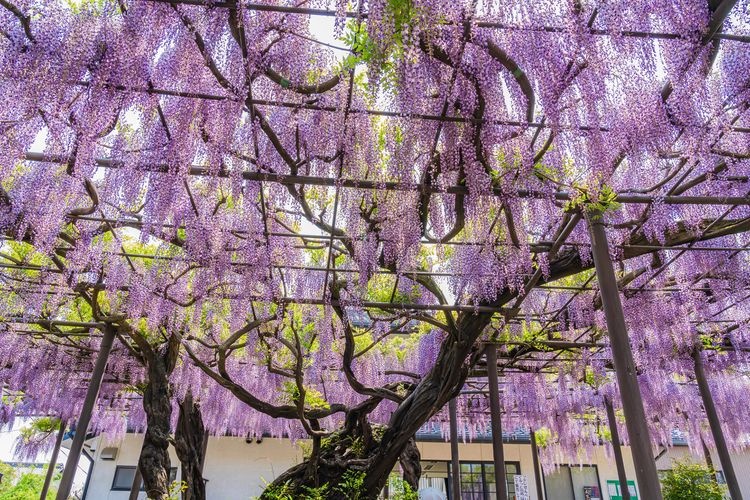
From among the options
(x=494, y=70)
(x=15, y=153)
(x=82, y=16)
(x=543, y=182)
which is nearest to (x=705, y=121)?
(x=543, y=182)

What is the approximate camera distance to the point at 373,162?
4.14 metres

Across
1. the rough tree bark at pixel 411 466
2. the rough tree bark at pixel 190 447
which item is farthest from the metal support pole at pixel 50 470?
the rough tree bark at pixel 411 466

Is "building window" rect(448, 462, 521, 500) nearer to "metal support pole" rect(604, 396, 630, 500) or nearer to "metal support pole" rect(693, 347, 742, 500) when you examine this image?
"metal support pole" rect(604, 396, 630, 500)

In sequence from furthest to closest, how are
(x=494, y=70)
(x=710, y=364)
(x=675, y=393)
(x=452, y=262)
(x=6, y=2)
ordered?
(x=675, y=393), (x=710, y=364), (x=452, y=262), (x=494, y=70), (x=6, y=2)

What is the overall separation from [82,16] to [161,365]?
14.9 ft

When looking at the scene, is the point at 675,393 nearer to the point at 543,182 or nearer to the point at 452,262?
the point at 452,262

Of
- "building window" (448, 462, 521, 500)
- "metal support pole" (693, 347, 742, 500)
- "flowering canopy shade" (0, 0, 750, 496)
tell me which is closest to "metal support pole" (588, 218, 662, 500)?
"flowering canopy shade" (0, 0, 750, 496)

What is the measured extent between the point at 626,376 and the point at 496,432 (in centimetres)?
366

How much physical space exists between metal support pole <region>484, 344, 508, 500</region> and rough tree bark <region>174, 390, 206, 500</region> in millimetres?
3706

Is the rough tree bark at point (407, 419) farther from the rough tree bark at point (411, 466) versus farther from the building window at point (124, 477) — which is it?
the building window at point (124, 477)

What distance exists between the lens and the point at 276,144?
3498 millimetres

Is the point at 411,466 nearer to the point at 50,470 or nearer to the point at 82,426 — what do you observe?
the point at 82,426

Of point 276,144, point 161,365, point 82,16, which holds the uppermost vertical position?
point 82,16

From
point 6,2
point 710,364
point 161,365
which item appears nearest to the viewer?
point 6,2
